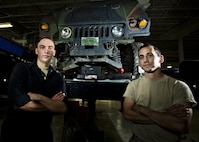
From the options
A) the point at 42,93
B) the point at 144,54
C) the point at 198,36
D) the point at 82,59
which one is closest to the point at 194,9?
the point at 198,36

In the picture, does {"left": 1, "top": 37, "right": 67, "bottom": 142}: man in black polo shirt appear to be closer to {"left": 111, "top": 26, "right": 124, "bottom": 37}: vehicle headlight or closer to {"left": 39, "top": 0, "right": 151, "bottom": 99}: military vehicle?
{"left": 39, "top": 0, "right": 151, "bottom": 99}: military vehicle

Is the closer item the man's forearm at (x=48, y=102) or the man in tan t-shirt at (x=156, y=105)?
the man in tan t-shirt at (x=156, y=105)

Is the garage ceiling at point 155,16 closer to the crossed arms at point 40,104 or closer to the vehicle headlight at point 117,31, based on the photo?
the vehicle headlight at point 117,31

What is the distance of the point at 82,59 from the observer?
112 inches

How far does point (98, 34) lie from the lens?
297cm

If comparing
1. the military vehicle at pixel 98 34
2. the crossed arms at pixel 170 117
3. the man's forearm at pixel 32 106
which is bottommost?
the crossed arms at pixel 170 117

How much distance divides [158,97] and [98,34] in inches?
67.2

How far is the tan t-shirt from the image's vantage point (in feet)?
4.82

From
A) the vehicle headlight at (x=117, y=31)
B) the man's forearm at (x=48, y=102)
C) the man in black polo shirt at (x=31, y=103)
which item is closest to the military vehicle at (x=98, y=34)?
Answer: the vehicle headlight at (x=117, y=31)

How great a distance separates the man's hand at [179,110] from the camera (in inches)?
56.1

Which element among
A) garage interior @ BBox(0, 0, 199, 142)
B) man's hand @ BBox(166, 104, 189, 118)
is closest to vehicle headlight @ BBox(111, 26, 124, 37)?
garage interior @ BBox(0, 0, 199, 142)

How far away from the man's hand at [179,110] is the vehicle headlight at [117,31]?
5.68 feet

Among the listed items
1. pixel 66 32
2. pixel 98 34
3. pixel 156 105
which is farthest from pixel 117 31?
pixel 156 105

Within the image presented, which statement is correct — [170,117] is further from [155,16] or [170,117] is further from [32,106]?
[155,16]
